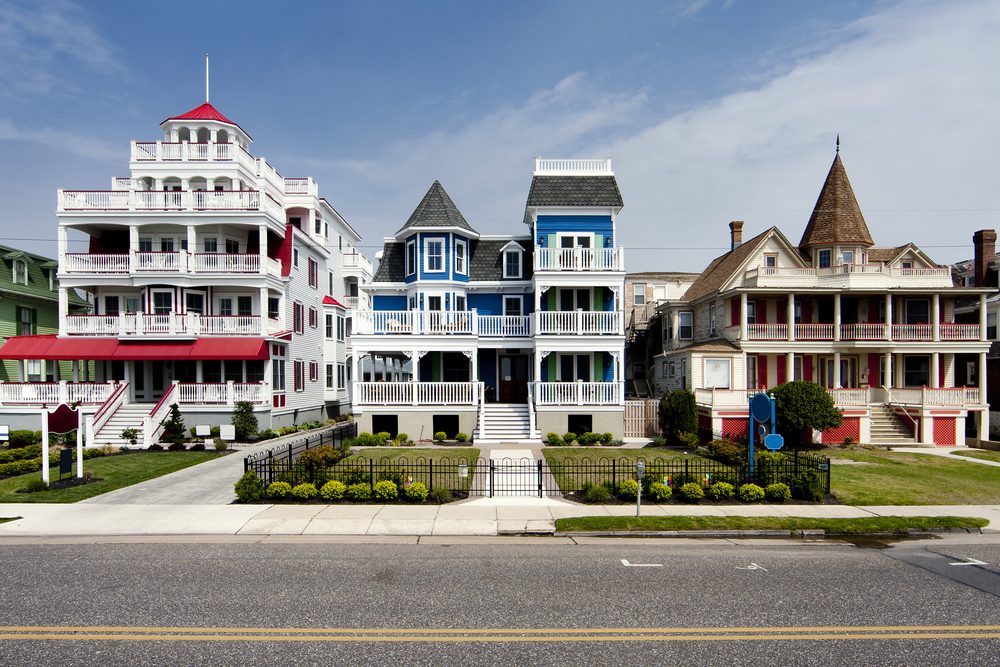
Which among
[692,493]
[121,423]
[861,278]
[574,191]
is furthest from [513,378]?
[861,278]

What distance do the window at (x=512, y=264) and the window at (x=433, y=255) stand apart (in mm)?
3482

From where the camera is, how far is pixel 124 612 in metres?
8.09

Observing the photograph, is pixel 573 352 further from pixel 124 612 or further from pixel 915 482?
pixel 124 612

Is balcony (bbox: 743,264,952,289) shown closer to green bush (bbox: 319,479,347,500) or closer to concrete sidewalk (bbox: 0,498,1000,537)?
concrete sidewalk (bbox: 0,498,1000,537)

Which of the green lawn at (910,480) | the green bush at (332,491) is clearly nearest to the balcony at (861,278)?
the green lawn at (910,480)

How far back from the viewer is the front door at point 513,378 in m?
29.8

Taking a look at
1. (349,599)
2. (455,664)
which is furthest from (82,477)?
(455,664)

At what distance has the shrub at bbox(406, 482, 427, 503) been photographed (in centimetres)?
1470

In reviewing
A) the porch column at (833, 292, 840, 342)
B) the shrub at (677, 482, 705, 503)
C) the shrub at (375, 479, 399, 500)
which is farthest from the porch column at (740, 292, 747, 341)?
the shrub at (375, 479, 399, 500)

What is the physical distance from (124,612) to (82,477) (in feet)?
38.2

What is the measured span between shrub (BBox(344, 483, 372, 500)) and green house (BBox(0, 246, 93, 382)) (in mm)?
25958

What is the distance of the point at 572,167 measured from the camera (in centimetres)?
2916

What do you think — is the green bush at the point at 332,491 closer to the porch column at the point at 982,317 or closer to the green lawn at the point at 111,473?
the green lawn at the point at 111,473

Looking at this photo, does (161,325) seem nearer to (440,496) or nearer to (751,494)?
(440,496)
